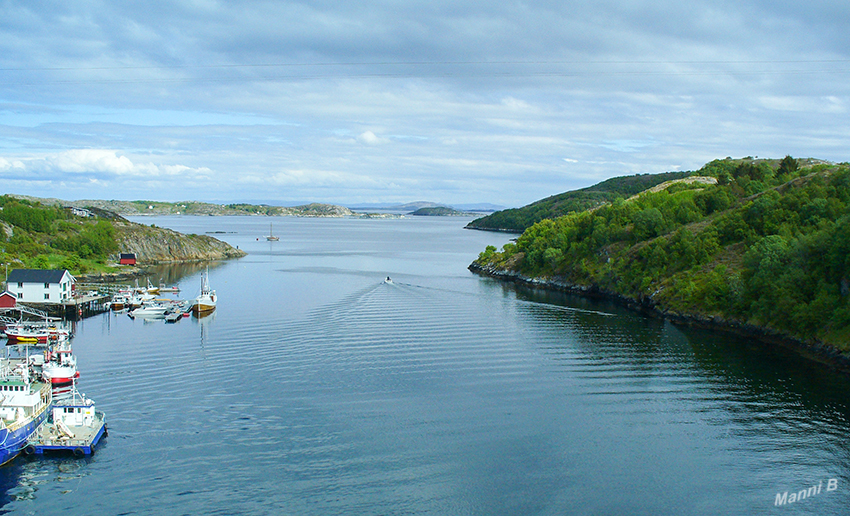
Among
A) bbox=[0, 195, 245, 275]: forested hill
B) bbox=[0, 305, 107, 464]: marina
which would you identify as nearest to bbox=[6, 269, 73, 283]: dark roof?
bbox=[0, 195, 245, 275]: forested hill

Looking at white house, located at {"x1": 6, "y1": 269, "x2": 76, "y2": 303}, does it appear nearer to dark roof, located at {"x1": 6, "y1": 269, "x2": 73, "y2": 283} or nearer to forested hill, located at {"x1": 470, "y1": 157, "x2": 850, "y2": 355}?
dark roof, located at {"x1": 6, "y1": 269, "x2": 73, "y2": 283}

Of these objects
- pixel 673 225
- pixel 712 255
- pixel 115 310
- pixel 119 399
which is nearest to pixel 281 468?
pixel 119 399

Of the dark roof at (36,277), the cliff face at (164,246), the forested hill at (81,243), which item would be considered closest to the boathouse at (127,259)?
the forested hill at (81,243)

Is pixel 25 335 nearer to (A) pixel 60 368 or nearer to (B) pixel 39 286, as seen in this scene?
(B) pixel 39 286

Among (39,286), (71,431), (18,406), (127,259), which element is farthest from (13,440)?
(127,259)

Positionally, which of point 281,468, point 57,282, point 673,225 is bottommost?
point 281,468

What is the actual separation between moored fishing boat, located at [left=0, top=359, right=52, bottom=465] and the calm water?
0.98 meters

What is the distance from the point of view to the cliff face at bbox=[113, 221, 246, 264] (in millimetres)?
120000

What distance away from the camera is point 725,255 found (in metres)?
72.4

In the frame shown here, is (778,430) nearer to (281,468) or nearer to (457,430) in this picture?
(457,430)

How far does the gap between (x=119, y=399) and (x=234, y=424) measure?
26.3ft

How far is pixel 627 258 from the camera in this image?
277ft

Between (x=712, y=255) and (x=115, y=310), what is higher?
(x=712, y=255)

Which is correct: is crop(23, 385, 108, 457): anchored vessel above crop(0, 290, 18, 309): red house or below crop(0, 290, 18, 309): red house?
below
